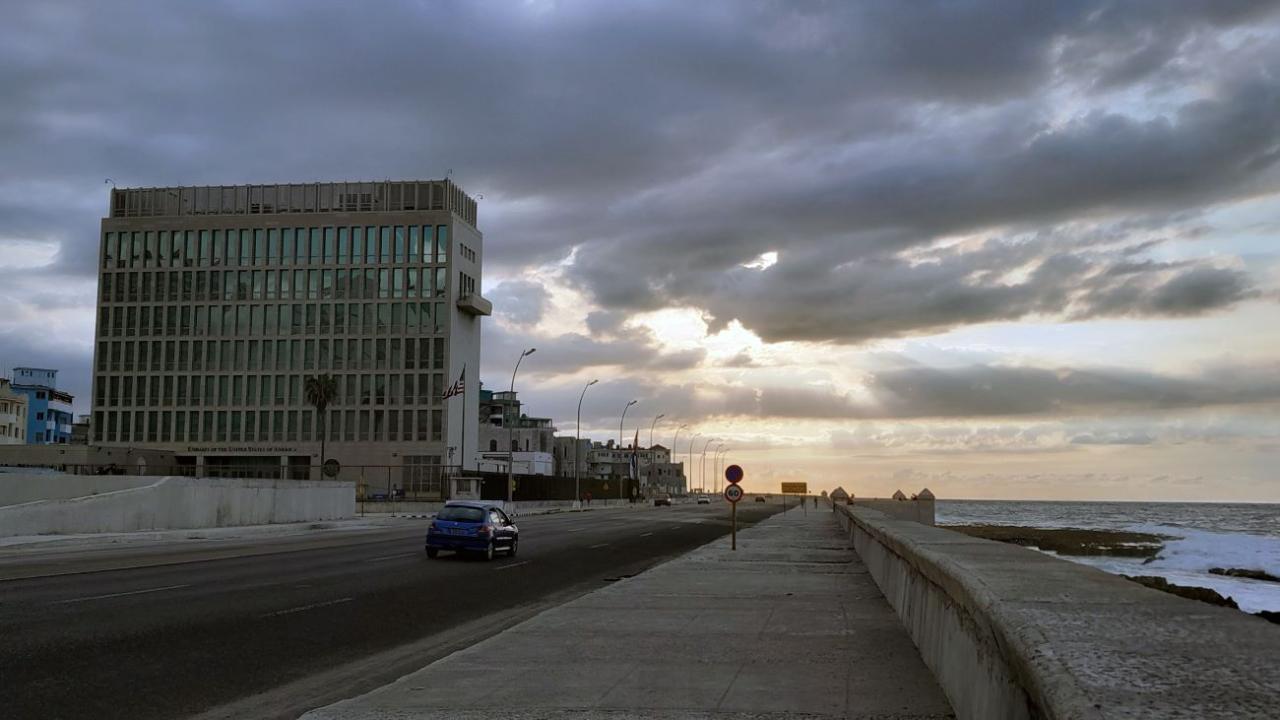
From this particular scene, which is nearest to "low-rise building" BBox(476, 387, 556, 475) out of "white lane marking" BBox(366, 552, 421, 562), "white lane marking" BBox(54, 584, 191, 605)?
"white lane marking" BBox(366, 552, 421, 562)

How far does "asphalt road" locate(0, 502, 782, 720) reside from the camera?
8.91m

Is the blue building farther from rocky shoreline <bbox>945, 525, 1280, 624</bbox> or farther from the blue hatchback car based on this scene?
the blue hatchback car

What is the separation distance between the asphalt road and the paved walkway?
977mm

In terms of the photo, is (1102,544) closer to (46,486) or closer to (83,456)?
(46,486)

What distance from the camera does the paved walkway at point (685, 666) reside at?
7.89 m

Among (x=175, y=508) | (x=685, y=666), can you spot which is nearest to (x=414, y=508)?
(x=175, y=508)

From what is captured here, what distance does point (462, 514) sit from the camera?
88.5ft

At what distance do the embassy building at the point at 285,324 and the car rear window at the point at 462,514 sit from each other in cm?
7834

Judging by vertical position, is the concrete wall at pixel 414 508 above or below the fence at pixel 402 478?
below

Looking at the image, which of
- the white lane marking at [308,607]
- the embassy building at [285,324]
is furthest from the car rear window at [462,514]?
the embassy building at [285,324]

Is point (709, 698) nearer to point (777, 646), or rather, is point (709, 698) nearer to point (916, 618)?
point (777, 646)

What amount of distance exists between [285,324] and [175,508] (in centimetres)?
7462

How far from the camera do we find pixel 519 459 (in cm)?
13988

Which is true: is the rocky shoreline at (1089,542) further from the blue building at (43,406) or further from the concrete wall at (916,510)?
the blue building at (43,406)
